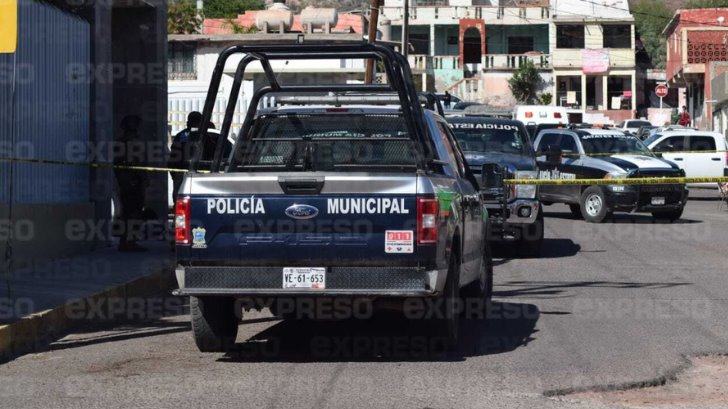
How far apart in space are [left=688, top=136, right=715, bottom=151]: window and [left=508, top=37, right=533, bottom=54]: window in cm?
4269

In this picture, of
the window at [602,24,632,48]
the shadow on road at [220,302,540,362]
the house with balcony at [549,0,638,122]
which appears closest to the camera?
the shadow on road at [220,302,540,362]

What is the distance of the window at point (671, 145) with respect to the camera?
35.2 meters

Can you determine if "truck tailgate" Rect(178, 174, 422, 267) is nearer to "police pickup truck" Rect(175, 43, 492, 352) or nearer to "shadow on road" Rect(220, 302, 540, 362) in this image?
"police pickup truck" Rect(175, 43, 492, 352)

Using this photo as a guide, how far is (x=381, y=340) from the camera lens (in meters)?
10.8

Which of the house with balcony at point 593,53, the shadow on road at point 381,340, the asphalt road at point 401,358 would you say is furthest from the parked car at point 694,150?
the house with balcony at point 593,53

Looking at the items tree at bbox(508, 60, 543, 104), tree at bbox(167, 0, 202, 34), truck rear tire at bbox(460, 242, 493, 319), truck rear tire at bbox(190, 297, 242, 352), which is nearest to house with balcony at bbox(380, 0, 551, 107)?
tree at bbox(508, 60, 543, 104)

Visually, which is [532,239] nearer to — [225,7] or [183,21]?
[183,21]

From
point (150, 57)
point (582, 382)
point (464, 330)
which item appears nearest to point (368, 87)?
point (464, 330)

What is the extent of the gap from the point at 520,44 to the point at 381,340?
68754 mm

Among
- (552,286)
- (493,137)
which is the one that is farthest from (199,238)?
(493,137)

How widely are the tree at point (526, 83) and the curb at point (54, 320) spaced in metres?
60.8

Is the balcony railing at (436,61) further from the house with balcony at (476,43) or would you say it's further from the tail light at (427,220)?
the tail light at (427,220)

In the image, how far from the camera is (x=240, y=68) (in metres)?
10.9

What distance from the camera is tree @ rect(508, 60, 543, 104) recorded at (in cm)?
7369
